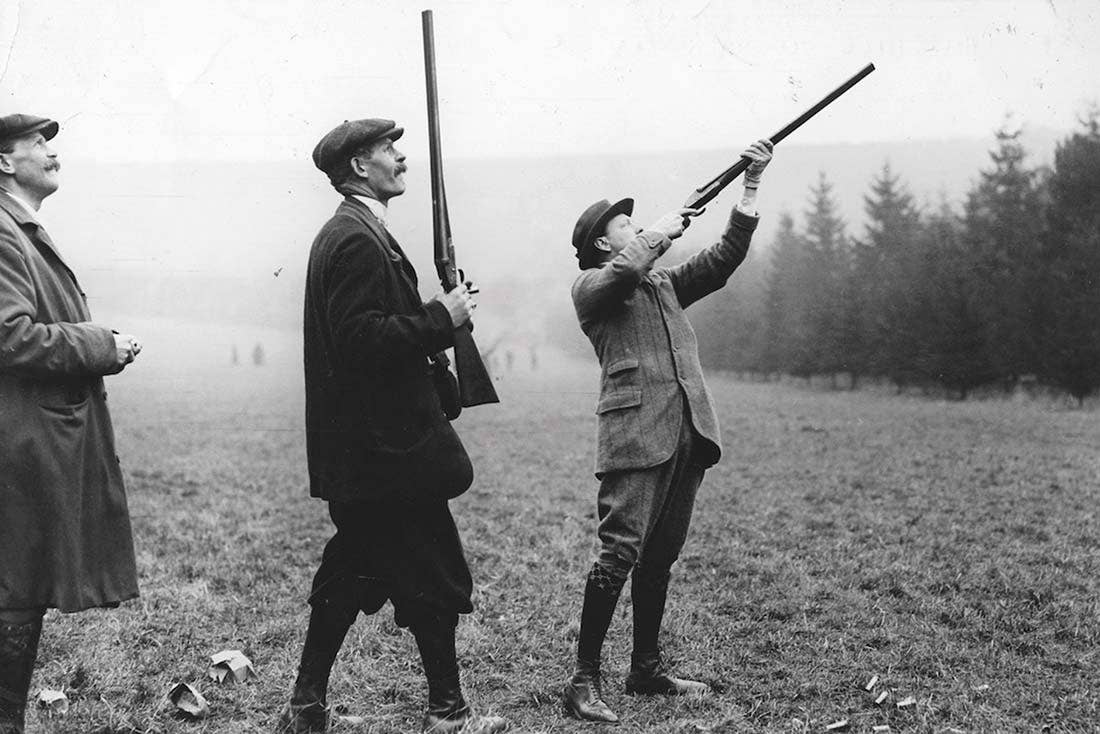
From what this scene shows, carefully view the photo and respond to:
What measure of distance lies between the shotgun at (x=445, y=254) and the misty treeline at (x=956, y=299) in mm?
25790

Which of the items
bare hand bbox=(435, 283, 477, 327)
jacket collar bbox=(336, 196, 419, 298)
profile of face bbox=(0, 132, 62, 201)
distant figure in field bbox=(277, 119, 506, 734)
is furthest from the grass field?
profile of face bbox=(0, 132, 62, 201)

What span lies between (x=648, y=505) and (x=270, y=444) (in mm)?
12436

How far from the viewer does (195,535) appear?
820 cm

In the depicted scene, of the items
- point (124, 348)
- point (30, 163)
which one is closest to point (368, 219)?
point (124, 348)

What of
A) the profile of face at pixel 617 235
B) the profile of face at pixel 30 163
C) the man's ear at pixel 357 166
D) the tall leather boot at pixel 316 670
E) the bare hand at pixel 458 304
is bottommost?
the tall leather boot at pixel 316 670

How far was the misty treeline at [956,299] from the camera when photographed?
89.2ft

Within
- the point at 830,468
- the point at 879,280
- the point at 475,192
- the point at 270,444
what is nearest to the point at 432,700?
the point at 830,468

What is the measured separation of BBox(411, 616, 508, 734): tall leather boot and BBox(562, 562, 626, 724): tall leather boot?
0.41 metres

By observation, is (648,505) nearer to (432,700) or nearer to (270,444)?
(432,700)

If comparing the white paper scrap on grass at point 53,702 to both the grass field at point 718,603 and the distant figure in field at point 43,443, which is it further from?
the distant figure in field at point 43,443

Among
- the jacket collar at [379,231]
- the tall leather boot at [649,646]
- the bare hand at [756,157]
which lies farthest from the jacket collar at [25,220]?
the bare hand at [756,157]

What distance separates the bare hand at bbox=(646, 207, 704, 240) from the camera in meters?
4.28

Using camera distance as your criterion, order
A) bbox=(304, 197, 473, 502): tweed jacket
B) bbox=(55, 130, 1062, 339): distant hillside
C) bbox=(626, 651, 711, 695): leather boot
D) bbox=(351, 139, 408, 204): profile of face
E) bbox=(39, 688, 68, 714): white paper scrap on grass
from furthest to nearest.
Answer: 1. bbox=(55, 130, 1062, 339): distant hillside
2. bbox=(626, 651, 711, 695): leather boot
3. bbox=(39, 688, 68, 714): white paper scrap on grass
4. bbox=(351, 139, 408, 204): profile of face
5. bbox=(304, 197, 473, 502): tweed jacket

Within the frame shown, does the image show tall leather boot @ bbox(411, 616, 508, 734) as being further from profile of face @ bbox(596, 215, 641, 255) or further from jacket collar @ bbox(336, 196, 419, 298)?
profile of face @ bbox(596, 215, 641, 255)
